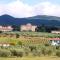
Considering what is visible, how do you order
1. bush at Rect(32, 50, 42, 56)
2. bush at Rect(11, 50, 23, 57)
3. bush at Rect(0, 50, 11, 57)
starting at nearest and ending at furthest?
1. bush at Rect(0, 50, 11, 57)
2. bush at Rect(11, 50, 23, 57)
3. bush at Rect(32, 50, 42, 56)

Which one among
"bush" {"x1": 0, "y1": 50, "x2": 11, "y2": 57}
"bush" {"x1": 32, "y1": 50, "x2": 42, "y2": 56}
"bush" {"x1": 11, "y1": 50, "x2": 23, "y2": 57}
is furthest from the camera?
"bush" {"x1": 32, "y1": 50, "x2": 42, "y2": 56}

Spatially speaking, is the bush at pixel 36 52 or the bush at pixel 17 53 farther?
the bush at pixel 36 52

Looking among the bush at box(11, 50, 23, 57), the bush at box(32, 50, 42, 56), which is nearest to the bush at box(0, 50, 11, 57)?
the bush at box(11, 50, 23, 57)

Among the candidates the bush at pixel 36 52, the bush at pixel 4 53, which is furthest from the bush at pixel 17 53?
the bush at pixel 36 52

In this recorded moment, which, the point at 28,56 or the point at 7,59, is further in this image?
the point at 28,56

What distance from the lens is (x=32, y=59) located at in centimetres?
3253

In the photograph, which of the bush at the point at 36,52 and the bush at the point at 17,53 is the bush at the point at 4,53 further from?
the bush at the point at 36,52

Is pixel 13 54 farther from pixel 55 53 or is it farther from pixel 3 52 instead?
pixel 55 53

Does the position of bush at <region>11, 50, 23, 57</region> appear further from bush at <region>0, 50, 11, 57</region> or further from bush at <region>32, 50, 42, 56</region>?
bush at <region>32, 50, 42, 56</region>

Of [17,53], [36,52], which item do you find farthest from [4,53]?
[36,52]

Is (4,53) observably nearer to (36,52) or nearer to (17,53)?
(17,53)

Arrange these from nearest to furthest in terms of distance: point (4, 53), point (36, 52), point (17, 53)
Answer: point (4, 53) → point (17, 53) → point (36, 52)

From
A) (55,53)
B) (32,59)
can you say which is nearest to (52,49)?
(55,53)

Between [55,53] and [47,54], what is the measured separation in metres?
0.89
